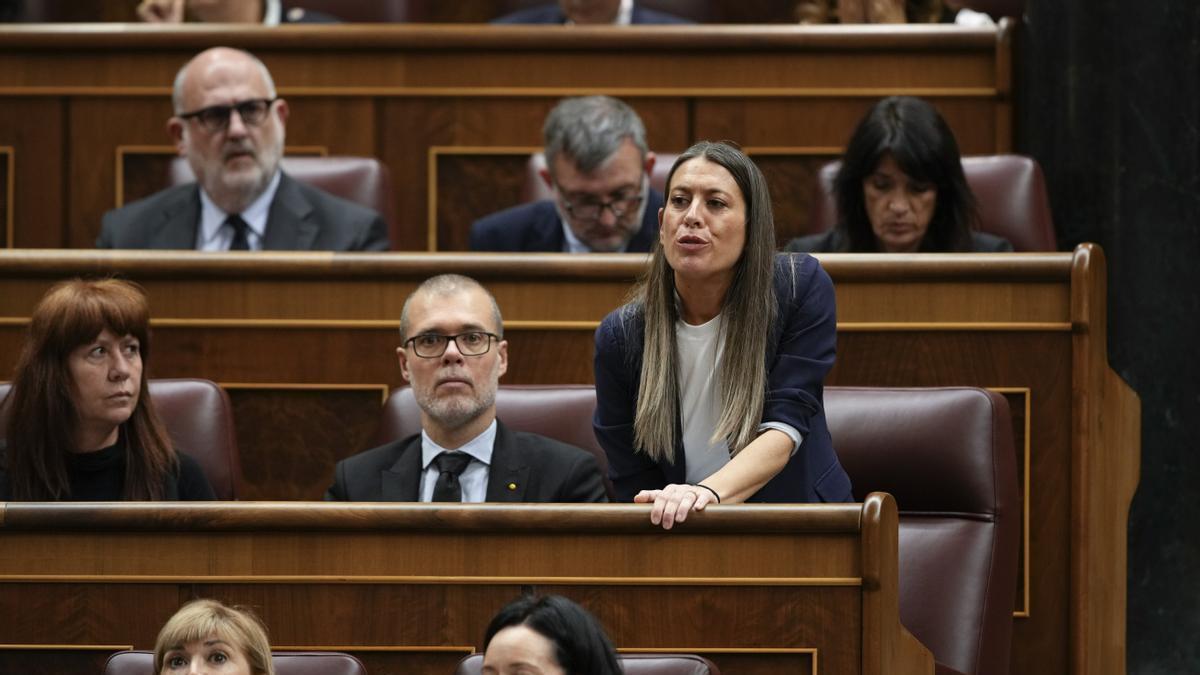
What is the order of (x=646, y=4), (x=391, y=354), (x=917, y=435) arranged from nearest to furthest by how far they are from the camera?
(x=917, y=435) < (x=391, y=354) < (x=646, y=4)

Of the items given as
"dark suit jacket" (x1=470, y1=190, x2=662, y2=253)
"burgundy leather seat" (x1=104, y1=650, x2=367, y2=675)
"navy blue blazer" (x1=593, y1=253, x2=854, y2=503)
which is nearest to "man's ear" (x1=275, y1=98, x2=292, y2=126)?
"dark suit jacket" (x1=470, y1=190, x2=662, y2=253)

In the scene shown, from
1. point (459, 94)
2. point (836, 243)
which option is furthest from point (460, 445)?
point (459, 94)

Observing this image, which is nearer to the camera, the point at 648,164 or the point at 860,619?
the point at 860,619

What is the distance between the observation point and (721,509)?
46.1 inches

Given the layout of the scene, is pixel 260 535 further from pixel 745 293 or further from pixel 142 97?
pixel 142 97

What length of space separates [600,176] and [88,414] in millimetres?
554

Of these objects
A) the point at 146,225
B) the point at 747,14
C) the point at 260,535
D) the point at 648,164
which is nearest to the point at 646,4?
the point at 747,14

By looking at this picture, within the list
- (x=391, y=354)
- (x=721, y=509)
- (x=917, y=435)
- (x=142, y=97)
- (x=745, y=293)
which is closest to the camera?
(x=721, y=509)

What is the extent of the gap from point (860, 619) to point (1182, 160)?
744 mm

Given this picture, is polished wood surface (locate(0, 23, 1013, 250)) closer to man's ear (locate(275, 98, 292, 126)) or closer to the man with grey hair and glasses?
man's ear (locate(275, 98, 292, 126))

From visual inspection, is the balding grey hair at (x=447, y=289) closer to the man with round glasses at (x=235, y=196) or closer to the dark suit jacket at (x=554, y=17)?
the man with round glasses at (x=235, y=196)

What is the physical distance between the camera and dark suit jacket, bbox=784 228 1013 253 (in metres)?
1.74

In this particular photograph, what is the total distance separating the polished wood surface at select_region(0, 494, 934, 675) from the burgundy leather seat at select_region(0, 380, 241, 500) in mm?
274

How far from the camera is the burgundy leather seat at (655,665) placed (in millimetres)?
1089
